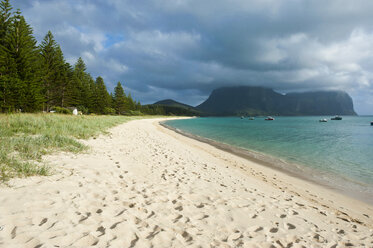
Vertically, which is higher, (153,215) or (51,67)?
(51,67)

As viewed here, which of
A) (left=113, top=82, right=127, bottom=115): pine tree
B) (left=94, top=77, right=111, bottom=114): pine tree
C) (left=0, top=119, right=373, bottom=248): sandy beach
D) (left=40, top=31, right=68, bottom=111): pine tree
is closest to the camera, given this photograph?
(left=0, top=119, right=373, bottom=248): sandy beach

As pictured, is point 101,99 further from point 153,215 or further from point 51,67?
point 153,215

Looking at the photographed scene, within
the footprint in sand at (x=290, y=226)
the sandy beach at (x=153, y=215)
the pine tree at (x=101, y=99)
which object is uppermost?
the pine tree at (x=101, y=99)

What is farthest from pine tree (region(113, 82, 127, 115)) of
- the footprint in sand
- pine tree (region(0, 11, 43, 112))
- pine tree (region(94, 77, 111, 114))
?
the footprint in sand

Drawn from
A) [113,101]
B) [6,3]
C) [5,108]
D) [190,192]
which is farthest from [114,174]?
[113,101]

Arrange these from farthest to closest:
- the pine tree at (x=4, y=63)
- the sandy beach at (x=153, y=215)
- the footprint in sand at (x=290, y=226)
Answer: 1. the pine tree at (x=4, y=63)
2. the footprint in sand at (x=290, y=226)
3. the sandy beach at (x=153, y=215)

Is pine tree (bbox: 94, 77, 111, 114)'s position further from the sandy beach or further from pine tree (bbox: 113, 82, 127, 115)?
the sandy beach

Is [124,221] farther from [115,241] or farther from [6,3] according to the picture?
[6,3]

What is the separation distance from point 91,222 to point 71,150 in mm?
5273

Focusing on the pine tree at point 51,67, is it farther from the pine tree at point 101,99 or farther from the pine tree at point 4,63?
the pine tree at point 101,99

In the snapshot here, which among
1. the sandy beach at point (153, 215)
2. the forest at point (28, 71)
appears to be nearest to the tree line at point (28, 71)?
the forest at point (28, 71)

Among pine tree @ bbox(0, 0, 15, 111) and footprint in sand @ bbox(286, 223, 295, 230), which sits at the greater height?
pine tree @ bbox(0, 0, 15, 111)

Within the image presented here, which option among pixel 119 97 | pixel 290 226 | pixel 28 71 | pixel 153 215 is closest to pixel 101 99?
pixel 119 97

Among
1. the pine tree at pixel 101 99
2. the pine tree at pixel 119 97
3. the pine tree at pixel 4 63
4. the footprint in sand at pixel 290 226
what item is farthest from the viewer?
the pine tree at pixel 119 97
